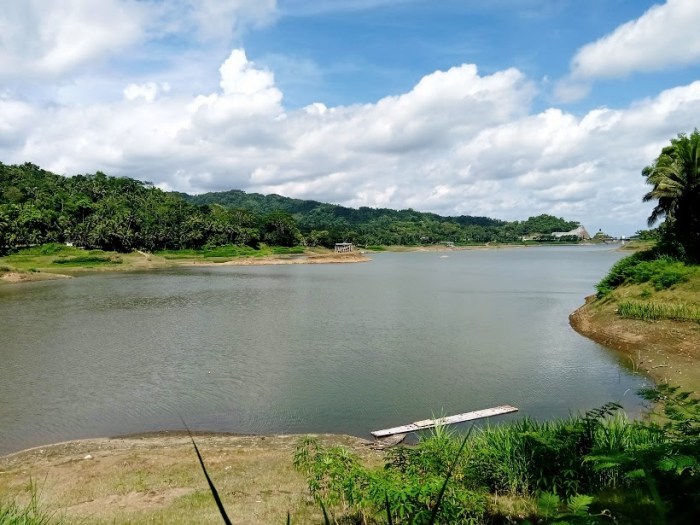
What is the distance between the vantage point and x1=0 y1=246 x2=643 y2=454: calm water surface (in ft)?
55.0

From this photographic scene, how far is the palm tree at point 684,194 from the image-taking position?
30.8m

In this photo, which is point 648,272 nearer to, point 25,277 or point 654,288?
point 654,288

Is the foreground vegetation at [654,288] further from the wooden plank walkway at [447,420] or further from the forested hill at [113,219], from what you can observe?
the forested hill at [113,219]

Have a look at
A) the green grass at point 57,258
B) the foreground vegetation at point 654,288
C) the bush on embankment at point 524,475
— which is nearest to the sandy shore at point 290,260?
the green grass at point 57,258

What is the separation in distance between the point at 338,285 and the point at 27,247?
73.5 metres

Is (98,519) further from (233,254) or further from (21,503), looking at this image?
(233,254)

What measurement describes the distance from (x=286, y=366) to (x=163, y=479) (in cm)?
1134

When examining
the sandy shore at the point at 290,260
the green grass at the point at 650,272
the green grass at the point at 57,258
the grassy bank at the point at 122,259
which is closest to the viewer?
the green grass at the point at 650,272

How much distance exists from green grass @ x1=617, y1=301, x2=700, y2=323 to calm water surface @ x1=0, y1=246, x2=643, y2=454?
2.80 meters

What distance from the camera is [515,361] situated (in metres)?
22.9

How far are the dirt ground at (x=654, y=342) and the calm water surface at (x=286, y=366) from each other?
91 centimetres

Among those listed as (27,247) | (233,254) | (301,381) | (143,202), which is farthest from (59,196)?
(301,381)

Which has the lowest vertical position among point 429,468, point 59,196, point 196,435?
point 196,435

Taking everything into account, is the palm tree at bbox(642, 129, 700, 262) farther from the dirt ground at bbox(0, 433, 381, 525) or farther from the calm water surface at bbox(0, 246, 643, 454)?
the dirt ground at bbox(0, 433, 381, 525)
